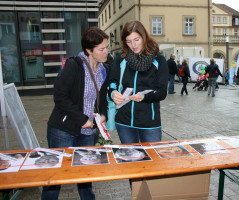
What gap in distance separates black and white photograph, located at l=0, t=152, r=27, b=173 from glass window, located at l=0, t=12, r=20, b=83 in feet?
31.8

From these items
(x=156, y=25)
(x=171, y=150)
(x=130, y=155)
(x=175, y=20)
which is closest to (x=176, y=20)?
(x=175, y=20)

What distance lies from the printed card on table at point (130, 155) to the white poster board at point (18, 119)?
1.33 metres

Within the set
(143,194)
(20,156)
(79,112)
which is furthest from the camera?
(79,112)

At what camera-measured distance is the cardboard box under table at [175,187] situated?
1728 millimetres

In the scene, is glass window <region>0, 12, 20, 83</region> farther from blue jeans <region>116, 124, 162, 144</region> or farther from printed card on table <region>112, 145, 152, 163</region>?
printed card on table <region>112, 145, 152, 163</region>

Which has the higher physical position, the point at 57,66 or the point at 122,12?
the point at 122,12

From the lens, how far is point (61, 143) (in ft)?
7.17

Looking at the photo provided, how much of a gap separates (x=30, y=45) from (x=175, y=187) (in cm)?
1055

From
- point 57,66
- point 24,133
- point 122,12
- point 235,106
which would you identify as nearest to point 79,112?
point 24,133

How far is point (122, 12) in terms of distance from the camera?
84.4 feet

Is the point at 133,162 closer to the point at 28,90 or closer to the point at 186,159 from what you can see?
the point at 186,159

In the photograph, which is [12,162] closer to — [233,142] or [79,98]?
[79,98]

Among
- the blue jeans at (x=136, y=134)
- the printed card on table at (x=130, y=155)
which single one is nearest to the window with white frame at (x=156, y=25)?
the blue jeans at (x=136, y=134)

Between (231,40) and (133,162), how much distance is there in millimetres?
33475
